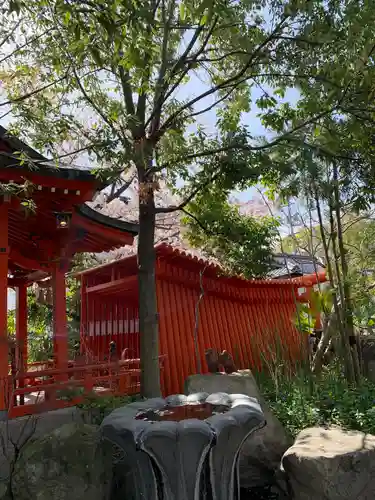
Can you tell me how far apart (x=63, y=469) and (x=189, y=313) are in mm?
4629

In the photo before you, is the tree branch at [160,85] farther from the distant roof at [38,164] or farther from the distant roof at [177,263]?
the distant roof at [177,263]

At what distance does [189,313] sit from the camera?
8164mm

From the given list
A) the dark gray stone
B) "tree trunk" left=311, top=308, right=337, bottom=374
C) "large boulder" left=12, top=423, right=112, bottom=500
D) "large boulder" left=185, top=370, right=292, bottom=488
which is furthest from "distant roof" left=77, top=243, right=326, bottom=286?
"large boulder" left=12, top=423, right=112, bottom=500

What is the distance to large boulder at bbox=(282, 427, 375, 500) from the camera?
4.08 meters

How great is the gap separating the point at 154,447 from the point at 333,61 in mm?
4371

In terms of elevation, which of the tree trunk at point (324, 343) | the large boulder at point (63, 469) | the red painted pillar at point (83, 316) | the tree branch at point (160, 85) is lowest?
the large boulder at point (63, 469)

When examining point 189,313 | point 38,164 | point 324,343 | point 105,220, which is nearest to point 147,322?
point 105,220

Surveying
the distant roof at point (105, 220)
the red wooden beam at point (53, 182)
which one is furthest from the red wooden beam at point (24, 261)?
the red wooden beam at point (53, 182)

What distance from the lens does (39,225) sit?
6.93m

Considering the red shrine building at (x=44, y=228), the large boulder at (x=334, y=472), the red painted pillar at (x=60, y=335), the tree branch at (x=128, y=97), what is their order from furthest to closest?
the red painted pillar at (x=60, y=335) → the tree branch at (x=128, y=97) → the red shrine building at (x=44, y=228) → the large boulder at (x=334, y=472)

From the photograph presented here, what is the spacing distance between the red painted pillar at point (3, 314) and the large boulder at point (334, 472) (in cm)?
313

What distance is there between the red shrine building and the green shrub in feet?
9.76

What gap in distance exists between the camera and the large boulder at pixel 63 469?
3605 mm

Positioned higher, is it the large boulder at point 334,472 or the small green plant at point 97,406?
the small green plant at point 97,406
